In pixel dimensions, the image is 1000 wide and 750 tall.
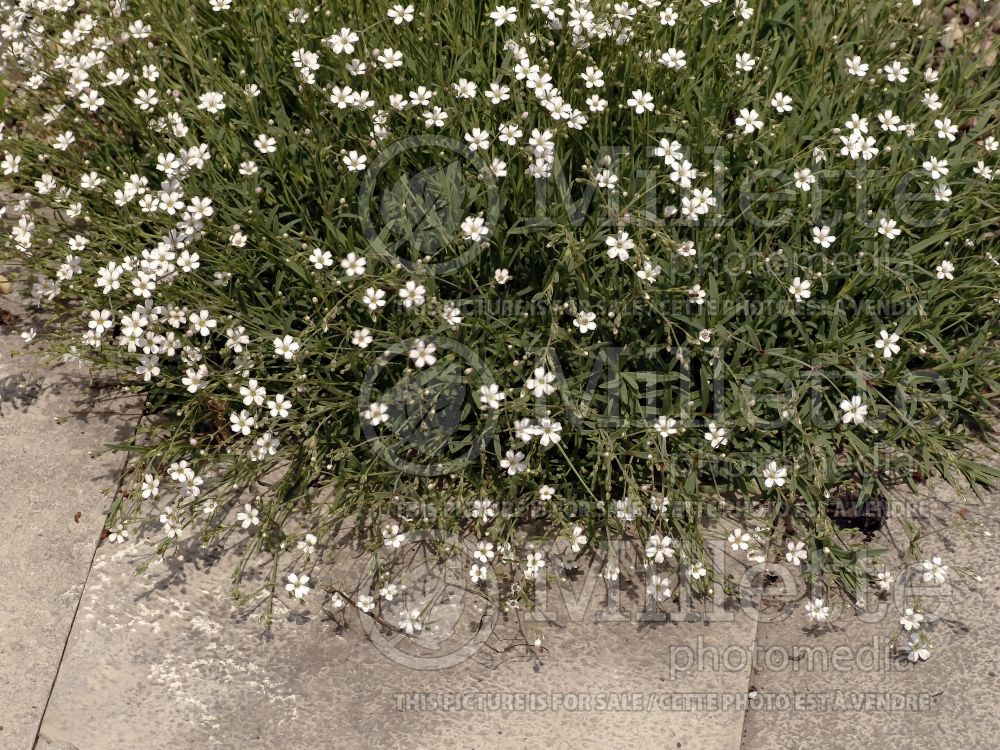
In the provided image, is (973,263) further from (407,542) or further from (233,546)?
(233,546)

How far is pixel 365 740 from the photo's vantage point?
3215mm

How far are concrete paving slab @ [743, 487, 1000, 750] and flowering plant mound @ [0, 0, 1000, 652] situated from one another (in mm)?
203

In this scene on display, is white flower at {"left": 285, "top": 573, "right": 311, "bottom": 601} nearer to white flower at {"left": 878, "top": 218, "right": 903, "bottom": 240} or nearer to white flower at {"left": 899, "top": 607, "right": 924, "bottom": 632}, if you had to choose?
white flower at {"left": 899, "top": 607, "right": 924, "bottom": 632}

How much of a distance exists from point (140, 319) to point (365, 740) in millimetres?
1876

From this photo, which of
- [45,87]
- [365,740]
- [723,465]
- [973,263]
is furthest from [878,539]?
[45,87]

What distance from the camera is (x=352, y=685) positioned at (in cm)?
334

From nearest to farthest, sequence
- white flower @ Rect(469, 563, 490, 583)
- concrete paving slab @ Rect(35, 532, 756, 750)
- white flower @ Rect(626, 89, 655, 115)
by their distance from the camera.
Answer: concrete paving slab @ Rect(35, 532, 756, 750) < white flower @ Rect(469, 563, 490, 583) < white flower @ Rect(626, 89, 655, 115)

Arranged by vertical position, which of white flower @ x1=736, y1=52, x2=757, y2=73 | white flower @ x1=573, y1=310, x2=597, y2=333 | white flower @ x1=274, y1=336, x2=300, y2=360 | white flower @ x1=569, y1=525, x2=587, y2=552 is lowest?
white flower @ x1=569, y1=525, x2=587, y2=552

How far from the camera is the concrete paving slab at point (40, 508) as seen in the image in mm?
3330

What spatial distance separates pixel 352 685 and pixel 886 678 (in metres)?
1.98

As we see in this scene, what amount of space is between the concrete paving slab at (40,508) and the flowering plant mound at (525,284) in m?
0.18

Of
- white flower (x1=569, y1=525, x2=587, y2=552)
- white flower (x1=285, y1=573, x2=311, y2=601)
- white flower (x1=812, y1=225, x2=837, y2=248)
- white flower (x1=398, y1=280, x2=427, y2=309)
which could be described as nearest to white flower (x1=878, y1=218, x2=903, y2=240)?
white flower (x1=812, y1=225, x2=837, y2=248)

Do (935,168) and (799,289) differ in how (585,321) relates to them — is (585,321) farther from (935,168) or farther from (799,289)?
(935,168)

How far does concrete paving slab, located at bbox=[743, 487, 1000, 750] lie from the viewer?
3250mm
